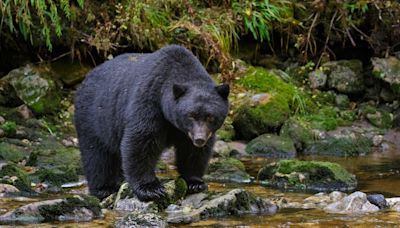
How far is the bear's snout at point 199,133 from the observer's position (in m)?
6.10

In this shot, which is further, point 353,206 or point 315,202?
point 315,202

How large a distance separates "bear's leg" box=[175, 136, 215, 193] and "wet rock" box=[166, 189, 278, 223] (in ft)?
0.88

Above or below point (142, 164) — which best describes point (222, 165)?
below

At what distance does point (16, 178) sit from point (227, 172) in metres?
2.35

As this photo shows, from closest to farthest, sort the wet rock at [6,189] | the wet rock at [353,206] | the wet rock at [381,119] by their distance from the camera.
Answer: the wet rock at [353,206], the wet rock at [6,189], the wet rock at [381,119]

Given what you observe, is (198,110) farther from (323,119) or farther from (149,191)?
(323,119)

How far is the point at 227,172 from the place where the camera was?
8.79m

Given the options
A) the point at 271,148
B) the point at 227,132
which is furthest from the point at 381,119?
the point at 227,132

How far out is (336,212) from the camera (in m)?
6.62

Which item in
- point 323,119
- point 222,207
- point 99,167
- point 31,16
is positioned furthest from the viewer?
point 323,119

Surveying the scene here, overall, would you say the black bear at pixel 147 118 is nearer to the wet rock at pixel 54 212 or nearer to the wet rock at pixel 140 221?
the wet rock at pixel 54 212

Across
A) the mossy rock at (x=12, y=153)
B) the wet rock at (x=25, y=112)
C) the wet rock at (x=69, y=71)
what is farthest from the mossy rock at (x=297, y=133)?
the mossy rock at (x=12, y=153)

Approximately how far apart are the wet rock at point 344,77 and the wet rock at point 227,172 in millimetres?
4646

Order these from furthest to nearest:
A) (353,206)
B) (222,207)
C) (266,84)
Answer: (266,84) < (353,206) < (222,207)
